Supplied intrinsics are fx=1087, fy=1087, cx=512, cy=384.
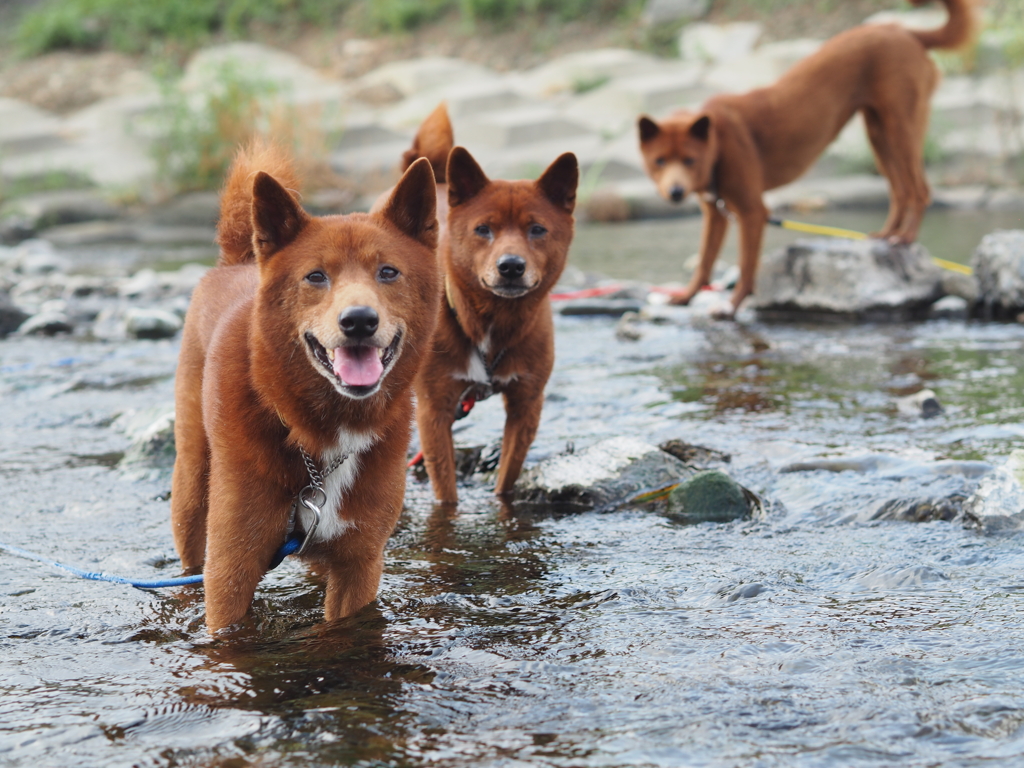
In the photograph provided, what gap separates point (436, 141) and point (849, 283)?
4752mm

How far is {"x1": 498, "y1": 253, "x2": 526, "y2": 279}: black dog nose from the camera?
4.52 m

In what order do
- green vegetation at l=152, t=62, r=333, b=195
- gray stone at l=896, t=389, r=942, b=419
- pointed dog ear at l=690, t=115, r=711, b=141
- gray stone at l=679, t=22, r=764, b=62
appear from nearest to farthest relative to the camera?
gray stone at l=896, t=389, r=942, b=419
pointed dog ear at l=690, t=115, r=711, b=141
green vegetation at l=152, t=62, r=333, b=195
gray stone at l=679, t=22, r=764, b=62

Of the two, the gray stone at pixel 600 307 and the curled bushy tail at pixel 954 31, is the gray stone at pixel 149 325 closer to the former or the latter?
the gray stone at pixel 600 307

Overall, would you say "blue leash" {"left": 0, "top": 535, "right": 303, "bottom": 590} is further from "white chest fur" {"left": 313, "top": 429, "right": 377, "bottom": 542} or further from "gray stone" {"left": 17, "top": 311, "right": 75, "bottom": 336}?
"gray stone" {"left": 17, "top": 311, "right": 75, "bottom": 336}

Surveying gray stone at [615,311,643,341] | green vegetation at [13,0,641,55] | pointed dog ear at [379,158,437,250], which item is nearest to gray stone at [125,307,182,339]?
gray stone at [615,311,643,341]

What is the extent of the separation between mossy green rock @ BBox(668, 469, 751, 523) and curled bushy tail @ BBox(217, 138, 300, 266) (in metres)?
2.03

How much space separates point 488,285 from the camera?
461 centimetres

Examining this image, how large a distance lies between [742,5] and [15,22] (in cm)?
2034

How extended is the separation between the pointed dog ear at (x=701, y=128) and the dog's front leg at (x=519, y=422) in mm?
4090

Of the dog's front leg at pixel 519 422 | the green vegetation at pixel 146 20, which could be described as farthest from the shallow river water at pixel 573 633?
the green vegetation at pixel 146 20

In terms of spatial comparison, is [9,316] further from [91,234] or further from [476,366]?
[91,234]

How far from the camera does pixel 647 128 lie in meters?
8.54

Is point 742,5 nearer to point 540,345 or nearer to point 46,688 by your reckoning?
point 540,345

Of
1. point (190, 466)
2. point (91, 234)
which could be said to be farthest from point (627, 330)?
point (91, 234)
